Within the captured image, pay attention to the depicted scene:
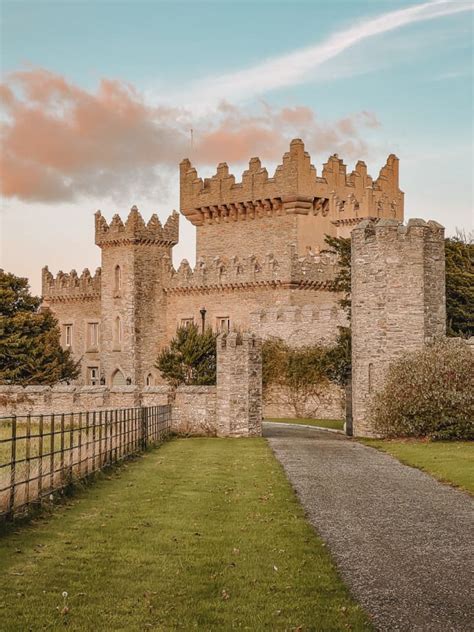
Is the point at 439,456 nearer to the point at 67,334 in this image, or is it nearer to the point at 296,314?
the point at 296,314

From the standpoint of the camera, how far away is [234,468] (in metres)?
19.8

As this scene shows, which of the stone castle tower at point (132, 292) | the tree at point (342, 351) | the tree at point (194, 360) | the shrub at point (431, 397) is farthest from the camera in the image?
the stone castle tower at point (132, 292)

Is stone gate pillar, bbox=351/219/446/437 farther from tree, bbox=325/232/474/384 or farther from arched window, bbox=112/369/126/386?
arched window, bbox=112/369/126/386

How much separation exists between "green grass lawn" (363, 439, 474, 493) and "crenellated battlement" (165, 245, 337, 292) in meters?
21.2

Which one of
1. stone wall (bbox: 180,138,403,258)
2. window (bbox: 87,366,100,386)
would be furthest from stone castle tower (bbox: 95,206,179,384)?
stone wall (bbox: 180,138,403,258)

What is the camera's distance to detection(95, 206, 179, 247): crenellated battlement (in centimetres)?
5428

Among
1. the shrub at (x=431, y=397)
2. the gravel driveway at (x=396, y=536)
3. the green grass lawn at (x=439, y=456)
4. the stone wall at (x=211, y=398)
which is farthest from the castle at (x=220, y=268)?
the gravel driveway at (x=396, y=536)

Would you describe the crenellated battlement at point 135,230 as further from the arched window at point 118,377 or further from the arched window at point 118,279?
the arched window at point 118,377

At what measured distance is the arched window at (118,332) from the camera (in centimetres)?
5428

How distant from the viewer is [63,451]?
15.3 m

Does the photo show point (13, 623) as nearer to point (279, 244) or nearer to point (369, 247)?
point (369, 247)

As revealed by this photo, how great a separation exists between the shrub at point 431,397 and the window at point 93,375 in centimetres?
2905

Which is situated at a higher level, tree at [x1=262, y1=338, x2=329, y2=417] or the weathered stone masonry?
the weathered stone masonry

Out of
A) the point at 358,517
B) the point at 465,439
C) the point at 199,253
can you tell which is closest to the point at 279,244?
the point at 199,253
